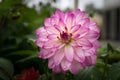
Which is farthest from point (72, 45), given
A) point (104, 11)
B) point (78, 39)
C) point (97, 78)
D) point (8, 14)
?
point (104, 11)

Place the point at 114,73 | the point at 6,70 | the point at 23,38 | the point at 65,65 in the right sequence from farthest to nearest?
the point at 23,38 → the point at 6,70 → the point at 114,73 → the point at 65,65

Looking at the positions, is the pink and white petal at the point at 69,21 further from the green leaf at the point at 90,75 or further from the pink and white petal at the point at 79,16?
the green leaf at the point at 90,75

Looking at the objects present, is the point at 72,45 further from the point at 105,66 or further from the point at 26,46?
the point at 26,46

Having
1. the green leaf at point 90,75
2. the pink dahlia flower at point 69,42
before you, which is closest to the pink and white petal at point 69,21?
the pink dahlia flower at point 69,42

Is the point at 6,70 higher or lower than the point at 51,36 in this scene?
lower

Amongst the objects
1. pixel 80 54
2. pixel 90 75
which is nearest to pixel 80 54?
pixel 80 54

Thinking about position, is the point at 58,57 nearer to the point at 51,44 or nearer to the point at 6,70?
the point at 51,44
